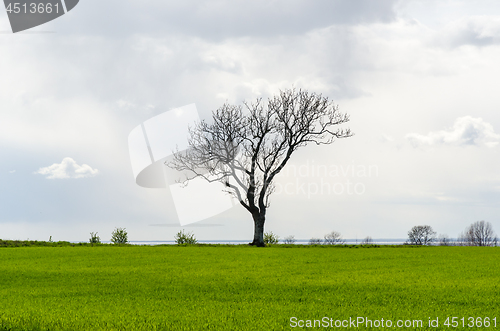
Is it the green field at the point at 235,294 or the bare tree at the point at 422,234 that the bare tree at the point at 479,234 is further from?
the green field at the point at 235,294

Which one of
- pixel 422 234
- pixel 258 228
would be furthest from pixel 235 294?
pixel 422 234

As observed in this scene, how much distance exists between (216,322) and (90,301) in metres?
4.12

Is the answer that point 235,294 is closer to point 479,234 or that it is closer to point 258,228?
point 258,228

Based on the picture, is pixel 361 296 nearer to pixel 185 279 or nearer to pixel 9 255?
pixel 185 279

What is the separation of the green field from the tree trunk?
1730 cm

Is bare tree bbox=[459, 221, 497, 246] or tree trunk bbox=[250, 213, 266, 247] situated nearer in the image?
tree trunk bbox=[250, 213, 266, 247]

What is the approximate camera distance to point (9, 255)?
22.5 meters

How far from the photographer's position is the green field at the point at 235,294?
26.4 ft

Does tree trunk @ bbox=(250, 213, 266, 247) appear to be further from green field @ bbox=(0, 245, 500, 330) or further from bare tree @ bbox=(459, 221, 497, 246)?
bare tree @ bbox=(459, 221, 497, 246)

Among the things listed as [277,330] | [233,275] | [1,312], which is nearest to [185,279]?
[233,275]

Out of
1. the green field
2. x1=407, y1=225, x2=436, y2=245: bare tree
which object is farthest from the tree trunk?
x1=407, y1=225, x2=436, y2=245: bare tree

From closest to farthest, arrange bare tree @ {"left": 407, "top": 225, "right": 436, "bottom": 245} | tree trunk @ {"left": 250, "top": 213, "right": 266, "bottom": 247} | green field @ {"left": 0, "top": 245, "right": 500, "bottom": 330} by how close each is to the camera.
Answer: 1. green field @ {"left": 0, "top": 245, "right": 500, "bottom": 330}
2. tree trunk @ {"left": 250, "top": 213, "right": 266, "bottom": 247}
3. bare tree @ {"left": 407, "top": 225, "right": 436, "bottom": 245}

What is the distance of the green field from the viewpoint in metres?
8.04

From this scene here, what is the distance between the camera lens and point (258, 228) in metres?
35.5
